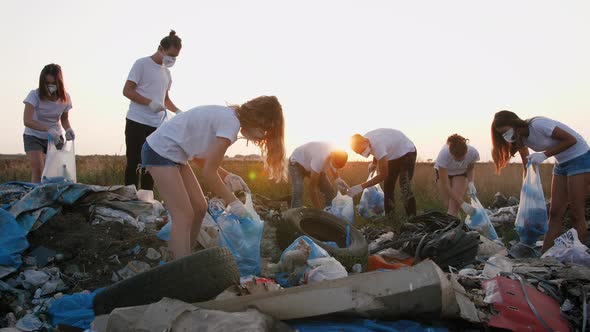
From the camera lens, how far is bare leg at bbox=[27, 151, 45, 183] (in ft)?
19.6

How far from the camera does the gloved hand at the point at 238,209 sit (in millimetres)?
4191

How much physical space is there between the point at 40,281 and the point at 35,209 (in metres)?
0.99

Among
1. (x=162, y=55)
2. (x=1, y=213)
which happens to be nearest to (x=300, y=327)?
(x=1, y=213)

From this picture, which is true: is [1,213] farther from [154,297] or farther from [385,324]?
[385,324]

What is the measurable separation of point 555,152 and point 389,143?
2.42 metres

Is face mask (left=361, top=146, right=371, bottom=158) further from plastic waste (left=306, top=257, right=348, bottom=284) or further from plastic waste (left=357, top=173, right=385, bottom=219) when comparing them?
plastic waste (left=306, top=257, right=348, bottom=284)

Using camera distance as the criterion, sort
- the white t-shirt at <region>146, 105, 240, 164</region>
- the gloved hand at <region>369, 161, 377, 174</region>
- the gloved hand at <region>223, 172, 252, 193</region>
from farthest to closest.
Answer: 1. the gloved hand at <region>369, 161, 377, 174</region>
2. the gloved hand at <region>223, 172, 252, 193</region>
3. the white t-shirt at <region>146, 105, 240, 164</region>

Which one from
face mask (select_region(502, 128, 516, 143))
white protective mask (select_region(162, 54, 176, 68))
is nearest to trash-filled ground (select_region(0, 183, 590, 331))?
face mask (select_region(502, 128, 516, 143))

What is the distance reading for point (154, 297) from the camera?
3256 mm

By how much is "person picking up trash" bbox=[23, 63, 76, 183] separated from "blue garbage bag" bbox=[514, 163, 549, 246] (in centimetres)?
535

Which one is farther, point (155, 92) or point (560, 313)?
point (155, 92)

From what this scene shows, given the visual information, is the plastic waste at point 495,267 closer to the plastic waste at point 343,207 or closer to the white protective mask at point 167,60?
the plastic waste at point 343,207

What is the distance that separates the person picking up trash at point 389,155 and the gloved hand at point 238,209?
299cm

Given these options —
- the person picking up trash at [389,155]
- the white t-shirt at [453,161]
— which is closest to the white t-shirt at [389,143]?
the person picking up trash at [389,155]
